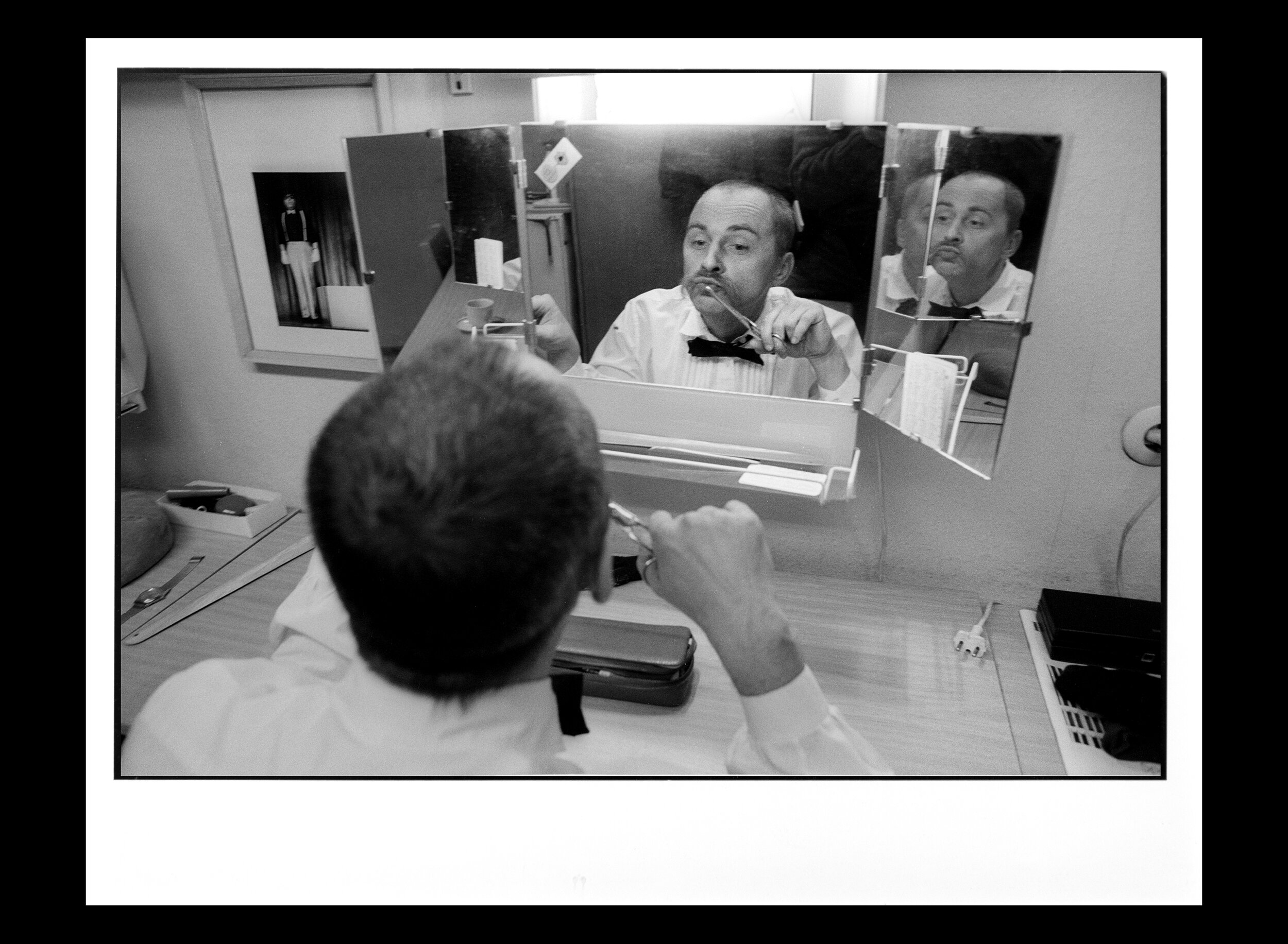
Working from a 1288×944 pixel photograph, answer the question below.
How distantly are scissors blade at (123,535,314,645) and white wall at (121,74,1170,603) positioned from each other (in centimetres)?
10

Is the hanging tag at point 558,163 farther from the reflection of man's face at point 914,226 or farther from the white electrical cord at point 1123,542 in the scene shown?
the white electrical cord at point 1123,542

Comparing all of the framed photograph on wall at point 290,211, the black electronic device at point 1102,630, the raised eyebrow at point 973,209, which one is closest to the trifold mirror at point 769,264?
the raised eyebrow at point 973,209

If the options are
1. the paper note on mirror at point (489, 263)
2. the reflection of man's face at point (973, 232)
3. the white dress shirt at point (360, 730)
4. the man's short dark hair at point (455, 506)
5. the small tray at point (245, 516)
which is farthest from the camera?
the small tray at point (245, 516)

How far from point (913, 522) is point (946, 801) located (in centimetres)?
46

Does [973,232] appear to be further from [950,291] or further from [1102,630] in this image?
[1102,630]

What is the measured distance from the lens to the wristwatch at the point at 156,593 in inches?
39.3

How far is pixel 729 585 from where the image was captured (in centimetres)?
92

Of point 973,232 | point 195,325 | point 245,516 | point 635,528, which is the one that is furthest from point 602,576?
point 195,325

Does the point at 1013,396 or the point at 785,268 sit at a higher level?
the point at 785,268

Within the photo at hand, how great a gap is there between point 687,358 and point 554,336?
0.21 meters

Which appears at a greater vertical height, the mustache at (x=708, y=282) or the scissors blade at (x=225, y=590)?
the mustache at (x=708, y=282)

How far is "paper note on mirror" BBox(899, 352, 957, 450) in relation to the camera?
3.28 feet

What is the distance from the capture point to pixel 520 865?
891 millimetres

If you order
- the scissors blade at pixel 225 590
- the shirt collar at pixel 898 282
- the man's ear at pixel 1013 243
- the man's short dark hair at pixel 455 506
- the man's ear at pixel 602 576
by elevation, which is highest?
the man's ear at pixel 1013 243
